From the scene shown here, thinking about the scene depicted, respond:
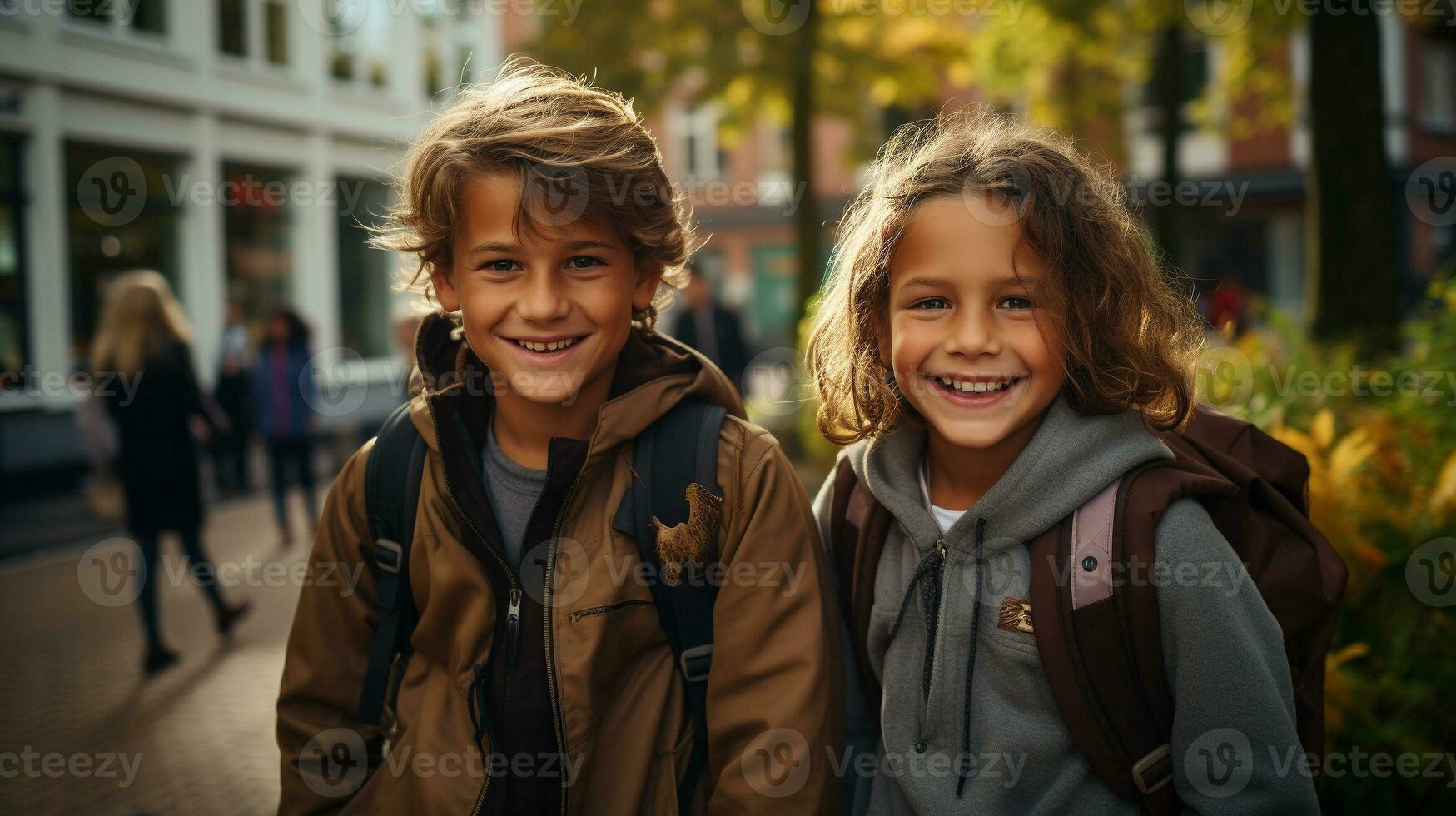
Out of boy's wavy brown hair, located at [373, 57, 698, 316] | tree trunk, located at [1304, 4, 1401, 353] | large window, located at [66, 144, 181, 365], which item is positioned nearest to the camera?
boy's wavy brown hair, located at [373, 57, 698, 316]

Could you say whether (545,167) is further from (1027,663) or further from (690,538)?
(1027,663)

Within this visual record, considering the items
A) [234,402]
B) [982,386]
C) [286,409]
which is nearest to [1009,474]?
[982,386]

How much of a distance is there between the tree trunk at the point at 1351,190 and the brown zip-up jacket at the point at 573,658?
5672 millimetres

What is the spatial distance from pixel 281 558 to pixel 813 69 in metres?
8.11

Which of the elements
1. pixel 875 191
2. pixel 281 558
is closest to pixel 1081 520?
pixel 875 191

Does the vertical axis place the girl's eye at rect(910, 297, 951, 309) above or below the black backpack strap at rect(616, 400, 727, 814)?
above

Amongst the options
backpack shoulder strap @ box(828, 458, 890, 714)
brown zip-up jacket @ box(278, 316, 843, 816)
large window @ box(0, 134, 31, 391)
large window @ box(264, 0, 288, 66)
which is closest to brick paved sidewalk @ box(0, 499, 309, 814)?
brown zip-up jacket @ box(278, 316, 843, 816)

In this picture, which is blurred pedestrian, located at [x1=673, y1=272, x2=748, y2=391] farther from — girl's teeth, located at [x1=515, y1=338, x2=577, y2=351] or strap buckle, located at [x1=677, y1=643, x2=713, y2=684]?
strap buckle, located at [x1=677, y1=643, x2=713, y2=684]

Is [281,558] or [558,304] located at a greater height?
[558,304]

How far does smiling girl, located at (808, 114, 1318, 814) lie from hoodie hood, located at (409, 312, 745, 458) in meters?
0.37

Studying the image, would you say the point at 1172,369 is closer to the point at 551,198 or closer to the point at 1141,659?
the point at 1141,659

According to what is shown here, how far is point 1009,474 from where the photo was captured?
1933 mm

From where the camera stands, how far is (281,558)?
320 inches

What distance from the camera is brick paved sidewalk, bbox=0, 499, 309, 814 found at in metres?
4.06
